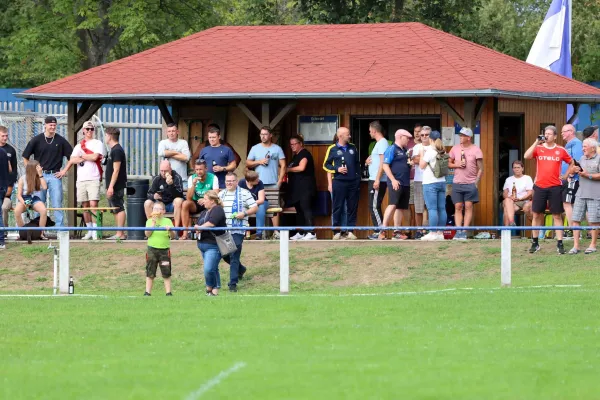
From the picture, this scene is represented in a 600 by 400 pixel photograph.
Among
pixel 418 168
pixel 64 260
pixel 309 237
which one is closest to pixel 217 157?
pixel 309 237

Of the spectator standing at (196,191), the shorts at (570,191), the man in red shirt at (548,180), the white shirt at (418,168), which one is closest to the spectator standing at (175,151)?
the spectator standing at (196,191)

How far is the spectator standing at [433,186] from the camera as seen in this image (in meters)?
20.6

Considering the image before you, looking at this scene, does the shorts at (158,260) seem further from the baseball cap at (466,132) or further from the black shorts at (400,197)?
the baseball cap at (466,132)

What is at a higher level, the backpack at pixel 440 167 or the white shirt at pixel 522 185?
the backpack at pixel 440 167

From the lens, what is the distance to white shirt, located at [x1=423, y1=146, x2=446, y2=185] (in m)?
20.5

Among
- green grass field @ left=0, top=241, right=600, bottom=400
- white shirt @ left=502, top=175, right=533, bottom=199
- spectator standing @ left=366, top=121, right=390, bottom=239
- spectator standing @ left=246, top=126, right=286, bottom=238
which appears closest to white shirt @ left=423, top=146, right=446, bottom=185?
spectator standing @ left=366, top=121, right=390, bottom=239

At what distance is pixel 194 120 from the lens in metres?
24.0

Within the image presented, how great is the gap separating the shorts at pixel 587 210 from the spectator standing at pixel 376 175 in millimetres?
3285

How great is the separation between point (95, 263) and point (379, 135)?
5.03 meters

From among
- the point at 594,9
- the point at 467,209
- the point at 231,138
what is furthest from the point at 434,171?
the point at 594,9

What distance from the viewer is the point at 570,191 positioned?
2016cm

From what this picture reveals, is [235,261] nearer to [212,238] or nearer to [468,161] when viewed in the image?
[212,238]

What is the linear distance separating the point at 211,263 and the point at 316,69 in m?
6.92

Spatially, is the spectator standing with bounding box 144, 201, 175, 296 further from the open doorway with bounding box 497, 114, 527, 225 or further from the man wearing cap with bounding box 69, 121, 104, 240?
the open doorway with bounding box 497, 114, 527, 225
